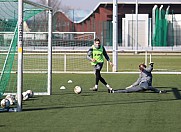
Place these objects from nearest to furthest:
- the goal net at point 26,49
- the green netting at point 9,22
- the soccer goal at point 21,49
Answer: the soccer goal at point 21,49 → the green netting at point 9,22 → the goal net at point 26,49

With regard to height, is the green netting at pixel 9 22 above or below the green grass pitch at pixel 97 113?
above

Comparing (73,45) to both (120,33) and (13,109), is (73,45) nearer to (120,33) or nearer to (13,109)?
(13,109)

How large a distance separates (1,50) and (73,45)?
48.1ft

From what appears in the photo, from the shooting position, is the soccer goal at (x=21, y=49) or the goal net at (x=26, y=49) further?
the goal net at (x=26, y=49)

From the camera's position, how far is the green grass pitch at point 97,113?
11.0 m

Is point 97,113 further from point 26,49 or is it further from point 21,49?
A: point 26,49

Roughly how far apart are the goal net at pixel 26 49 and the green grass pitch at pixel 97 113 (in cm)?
146

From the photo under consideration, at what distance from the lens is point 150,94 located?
1759 centimetres

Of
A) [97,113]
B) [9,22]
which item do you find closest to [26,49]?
[9,22]

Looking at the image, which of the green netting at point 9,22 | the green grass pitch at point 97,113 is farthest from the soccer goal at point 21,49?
the green grass pitch at point 97,113

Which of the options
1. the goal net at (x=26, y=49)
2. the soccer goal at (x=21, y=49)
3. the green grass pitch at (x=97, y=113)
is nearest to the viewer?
the green grass pitch at (x=97, y=113)

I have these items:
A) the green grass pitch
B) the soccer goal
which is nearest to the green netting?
the soccer goal

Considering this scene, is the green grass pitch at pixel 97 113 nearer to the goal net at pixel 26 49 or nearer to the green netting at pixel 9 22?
the green netting at pixel 9 22

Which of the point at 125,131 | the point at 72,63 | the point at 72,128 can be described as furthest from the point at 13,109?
the point at 72,63
